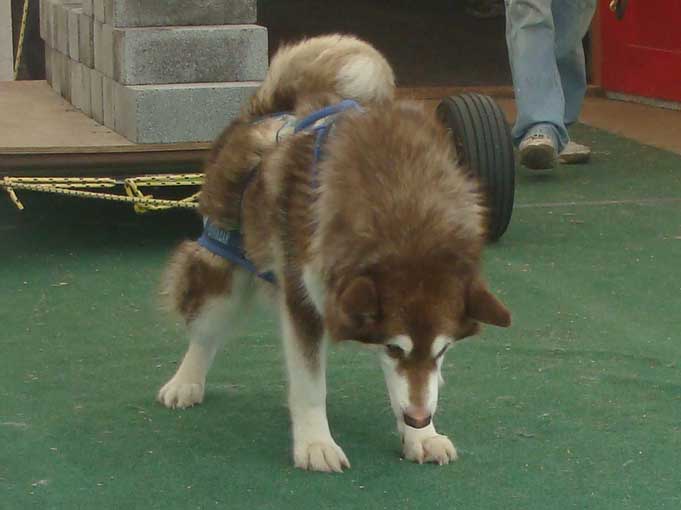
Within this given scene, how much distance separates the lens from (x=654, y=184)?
7.14 meters

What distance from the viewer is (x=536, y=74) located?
6957 mm

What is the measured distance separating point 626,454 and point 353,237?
100cm

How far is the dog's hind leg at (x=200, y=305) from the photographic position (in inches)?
154

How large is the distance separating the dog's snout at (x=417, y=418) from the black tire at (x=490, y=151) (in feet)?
8.39

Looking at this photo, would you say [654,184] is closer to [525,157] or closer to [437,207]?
[525,157]

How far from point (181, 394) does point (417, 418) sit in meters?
1.04

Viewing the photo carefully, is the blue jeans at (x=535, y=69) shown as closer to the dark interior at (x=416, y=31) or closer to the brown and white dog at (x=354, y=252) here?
the brown and white dog at (x=354, y=252)

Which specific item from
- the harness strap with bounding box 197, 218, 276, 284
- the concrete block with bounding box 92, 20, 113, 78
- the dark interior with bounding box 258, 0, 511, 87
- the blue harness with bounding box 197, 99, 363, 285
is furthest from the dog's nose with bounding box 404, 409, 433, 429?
the dark interior with bounding box 258, 0, 511, 87

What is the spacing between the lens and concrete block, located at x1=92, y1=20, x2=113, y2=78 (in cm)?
588

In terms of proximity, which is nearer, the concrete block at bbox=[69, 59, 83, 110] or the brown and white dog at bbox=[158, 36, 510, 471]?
the brown and white dog at bbox=[158, 36, 510, 471]

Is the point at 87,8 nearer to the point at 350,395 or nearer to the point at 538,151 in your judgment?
the point at 538,151

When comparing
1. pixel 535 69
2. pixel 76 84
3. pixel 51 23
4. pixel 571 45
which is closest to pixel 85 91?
pixel 76 84

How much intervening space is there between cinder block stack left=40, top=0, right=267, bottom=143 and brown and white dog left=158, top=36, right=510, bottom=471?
5.57ft

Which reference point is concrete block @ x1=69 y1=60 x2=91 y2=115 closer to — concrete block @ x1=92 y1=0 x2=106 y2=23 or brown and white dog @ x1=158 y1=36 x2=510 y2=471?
concrete block @ x1=92 y1=0 x2=106 y2=23
